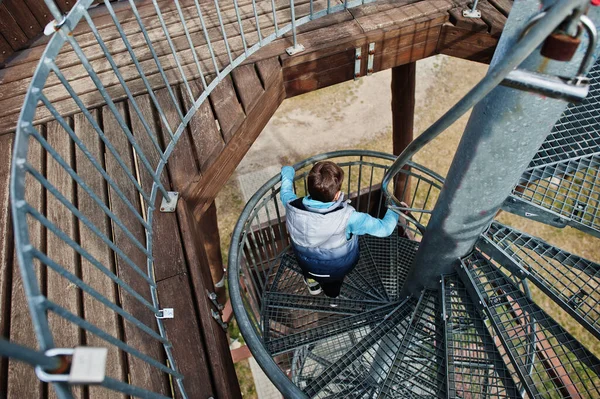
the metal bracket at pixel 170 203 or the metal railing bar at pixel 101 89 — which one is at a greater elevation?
the metal railing bar at pixel 101 89

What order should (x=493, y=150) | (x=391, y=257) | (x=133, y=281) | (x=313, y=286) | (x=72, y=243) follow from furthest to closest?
(x=391, y=257)
(x=313, y=286)
(x=133, y=281)
(x=493, y=150)
(x=72, y=243)

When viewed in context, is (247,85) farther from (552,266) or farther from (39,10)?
(552,266)

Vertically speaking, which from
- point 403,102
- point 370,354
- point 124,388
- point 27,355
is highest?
point 27,355

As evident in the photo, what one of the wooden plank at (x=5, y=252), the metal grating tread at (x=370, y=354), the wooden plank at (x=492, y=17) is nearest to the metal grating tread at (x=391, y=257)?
the metal grating tread at (x=370, y=354)

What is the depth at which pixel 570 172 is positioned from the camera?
2.42 meters

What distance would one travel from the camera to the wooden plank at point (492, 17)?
3.51 metres

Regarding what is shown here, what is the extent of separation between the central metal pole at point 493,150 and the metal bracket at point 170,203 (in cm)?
154

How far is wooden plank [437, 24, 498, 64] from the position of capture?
3.62 metres

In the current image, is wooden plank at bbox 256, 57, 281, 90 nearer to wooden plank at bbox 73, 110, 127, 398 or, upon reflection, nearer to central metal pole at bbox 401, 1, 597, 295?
wooden plank at bbox 73, 110, 127, 398

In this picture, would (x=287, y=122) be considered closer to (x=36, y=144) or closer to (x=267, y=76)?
(x=267, y=76)

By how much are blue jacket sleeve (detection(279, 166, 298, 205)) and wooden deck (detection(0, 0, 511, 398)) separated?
1.25 feet

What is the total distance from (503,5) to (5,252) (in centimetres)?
415

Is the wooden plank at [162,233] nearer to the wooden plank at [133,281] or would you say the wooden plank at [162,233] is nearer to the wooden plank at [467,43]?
the wooden plank at [133,281]

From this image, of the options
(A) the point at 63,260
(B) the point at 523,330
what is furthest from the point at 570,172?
(A) the point at 63,260
